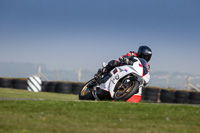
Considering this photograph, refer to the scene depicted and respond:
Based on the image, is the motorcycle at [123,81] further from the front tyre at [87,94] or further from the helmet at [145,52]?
the helmet at [145,52]

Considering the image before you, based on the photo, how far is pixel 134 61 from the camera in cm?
1006

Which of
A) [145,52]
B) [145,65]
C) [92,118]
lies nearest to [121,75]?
[145,65]

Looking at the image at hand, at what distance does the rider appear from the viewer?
10115 mm

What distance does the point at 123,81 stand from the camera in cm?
980

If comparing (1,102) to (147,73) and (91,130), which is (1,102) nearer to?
(91,130)

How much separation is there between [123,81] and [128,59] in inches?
30.8

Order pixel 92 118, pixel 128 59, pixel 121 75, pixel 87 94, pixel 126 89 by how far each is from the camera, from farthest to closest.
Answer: pixel 87 94, pixel 128 59, pixel 121 75, pixel 126 89, pixel 92 118

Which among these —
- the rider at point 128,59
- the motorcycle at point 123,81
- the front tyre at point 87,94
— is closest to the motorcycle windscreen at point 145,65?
the motorcycle at point 123,81

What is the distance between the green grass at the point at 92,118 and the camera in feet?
15.2

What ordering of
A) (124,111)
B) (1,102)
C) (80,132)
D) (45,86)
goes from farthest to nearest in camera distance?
(45,86), (1,102), (124,111), (80,132)

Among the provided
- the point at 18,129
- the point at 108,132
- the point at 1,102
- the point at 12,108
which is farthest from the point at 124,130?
the point at 1,102

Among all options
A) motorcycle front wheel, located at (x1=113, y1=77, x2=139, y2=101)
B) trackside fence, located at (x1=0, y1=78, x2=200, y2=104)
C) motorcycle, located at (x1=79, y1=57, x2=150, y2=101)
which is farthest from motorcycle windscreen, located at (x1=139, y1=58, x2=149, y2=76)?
trackside fence, located at (x1=0, y1=78, x2=200, y2=104)

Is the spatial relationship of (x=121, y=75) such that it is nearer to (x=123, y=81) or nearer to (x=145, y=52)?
(x=123, y=81)

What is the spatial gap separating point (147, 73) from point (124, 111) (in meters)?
3.91
